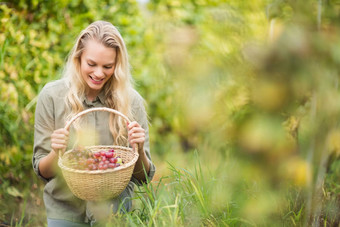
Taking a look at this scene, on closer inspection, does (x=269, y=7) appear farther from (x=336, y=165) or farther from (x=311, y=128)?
(x=336, y=165)

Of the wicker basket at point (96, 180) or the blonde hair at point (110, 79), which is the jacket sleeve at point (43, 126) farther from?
the wicker basket at point (96, 180)

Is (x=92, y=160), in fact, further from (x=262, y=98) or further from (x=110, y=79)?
(x=262, y=98)

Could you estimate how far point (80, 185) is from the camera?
174 centimetres

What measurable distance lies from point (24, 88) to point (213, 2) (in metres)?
1.57

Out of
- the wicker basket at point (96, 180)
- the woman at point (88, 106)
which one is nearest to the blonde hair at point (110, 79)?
the woman at point (88, 106)

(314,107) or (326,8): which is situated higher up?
(326,8)

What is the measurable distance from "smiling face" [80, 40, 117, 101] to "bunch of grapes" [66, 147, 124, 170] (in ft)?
1.08

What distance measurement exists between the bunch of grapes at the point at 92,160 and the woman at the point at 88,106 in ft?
0.44

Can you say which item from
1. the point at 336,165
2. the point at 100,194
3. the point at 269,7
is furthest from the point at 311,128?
the point at 336,165

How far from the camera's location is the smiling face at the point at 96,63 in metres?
1.99

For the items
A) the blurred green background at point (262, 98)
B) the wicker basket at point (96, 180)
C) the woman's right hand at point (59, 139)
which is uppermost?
the blurred green background at point (262, 98)

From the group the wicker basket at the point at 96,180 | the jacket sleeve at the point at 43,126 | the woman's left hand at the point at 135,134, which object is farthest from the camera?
the jacket sleeve at the point at 43,126

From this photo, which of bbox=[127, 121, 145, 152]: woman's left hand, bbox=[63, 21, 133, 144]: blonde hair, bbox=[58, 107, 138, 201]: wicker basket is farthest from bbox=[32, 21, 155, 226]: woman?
bbox=[58, 107, 138, 201]: wicker basket

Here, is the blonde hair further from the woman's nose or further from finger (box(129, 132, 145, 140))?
finger (box(129, 132, 145, 140))
